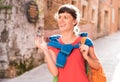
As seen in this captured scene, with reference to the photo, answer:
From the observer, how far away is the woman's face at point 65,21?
314 centimetres

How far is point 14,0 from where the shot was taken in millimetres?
8641

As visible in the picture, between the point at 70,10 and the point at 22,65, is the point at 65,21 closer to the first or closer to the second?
the point at 70,10

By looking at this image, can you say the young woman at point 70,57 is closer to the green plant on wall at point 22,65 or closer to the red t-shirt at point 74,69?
the red t-shirt at point 74,69

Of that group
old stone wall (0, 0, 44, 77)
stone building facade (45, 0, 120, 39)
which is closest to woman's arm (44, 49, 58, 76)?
old stone wall (0, 0, 44, 77)

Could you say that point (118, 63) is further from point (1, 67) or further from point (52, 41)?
point (52, 41)

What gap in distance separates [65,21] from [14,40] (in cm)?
554

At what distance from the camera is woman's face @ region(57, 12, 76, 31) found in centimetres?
314

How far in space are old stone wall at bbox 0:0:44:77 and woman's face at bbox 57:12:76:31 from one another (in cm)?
537

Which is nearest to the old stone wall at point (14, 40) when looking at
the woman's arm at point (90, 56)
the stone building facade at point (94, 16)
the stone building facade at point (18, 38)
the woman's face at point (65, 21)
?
the stone building facade at point (18, 38)

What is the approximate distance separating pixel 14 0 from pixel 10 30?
71 centimetres

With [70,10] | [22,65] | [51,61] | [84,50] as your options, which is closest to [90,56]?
[84,50]

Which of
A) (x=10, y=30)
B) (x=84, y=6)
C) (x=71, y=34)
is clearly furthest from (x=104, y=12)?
(x=71, y=34)

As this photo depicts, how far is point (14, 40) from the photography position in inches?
338

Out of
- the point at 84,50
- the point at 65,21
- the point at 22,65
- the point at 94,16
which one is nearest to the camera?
the point at 84,50
